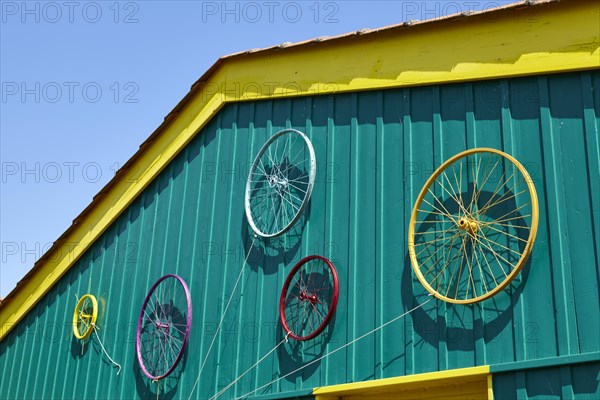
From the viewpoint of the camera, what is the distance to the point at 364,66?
9.90m

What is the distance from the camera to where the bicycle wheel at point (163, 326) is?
10773 millimetres

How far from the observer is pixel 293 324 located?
955cm

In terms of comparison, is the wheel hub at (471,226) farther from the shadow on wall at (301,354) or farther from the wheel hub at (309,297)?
the wheel hub at (309,297)

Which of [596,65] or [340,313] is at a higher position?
[596,65]

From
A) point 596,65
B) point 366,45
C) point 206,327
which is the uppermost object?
point 366,45

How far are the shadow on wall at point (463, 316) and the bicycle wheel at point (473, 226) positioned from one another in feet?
0.23

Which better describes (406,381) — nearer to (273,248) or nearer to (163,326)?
(273,248)

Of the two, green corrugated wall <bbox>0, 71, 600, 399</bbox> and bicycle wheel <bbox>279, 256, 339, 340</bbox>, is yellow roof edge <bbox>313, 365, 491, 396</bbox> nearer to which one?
green corrugated wall <bbox>0, 71, 600, 399</bbox>

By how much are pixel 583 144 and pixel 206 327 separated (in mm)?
4903

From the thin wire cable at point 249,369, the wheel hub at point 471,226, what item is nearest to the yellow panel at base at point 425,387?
the thin wire cable at point 249,369

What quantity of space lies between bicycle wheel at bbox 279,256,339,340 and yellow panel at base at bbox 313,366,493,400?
71 centimetres

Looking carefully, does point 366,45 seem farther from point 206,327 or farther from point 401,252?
point 206,327

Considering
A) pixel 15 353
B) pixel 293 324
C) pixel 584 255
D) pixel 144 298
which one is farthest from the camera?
pixel 15 353

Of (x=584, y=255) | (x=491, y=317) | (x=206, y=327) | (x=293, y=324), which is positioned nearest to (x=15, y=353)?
(x=206, y=327)
